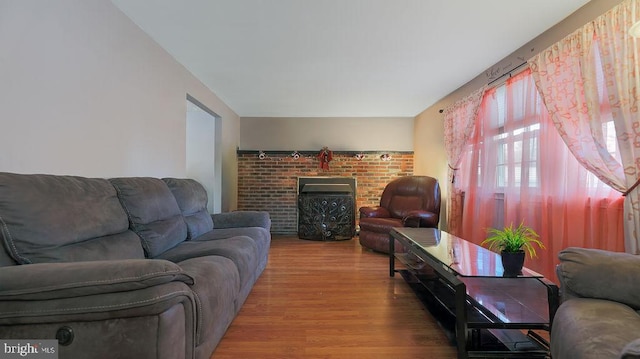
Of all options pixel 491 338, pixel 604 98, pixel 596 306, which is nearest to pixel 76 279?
pixel 596 306

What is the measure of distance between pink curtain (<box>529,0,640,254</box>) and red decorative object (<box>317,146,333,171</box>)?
10.8 feet

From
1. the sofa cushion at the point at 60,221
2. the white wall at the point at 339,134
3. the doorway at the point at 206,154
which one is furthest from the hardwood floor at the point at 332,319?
the white wall at the point at 339,134

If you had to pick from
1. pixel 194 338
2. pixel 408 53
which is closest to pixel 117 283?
pixel 194 338

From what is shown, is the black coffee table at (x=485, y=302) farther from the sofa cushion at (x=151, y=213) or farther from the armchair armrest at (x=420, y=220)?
the sofa cushion at (x=151, y=213)

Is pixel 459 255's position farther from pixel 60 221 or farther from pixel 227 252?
pixel 60 221

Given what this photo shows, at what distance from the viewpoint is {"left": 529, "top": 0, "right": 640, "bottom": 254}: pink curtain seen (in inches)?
62.0

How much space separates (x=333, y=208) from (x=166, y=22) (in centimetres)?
337

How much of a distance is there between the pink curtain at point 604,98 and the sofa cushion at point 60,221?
9.29 ft

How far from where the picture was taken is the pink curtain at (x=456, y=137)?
3215mm

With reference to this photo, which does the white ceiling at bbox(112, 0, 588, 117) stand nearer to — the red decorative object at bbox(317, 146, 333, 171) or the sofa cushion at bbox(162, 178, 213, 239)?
the sofa cushion at bbox(162, 178, 213, 239)

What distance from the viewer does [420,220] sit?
3.44 meters

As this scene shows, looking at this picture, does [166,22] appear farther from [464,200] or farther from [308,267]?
[464,200]

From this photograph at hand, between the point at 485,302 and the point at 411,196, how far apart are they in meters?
2.53

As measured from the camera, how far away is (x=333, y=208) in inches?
185
